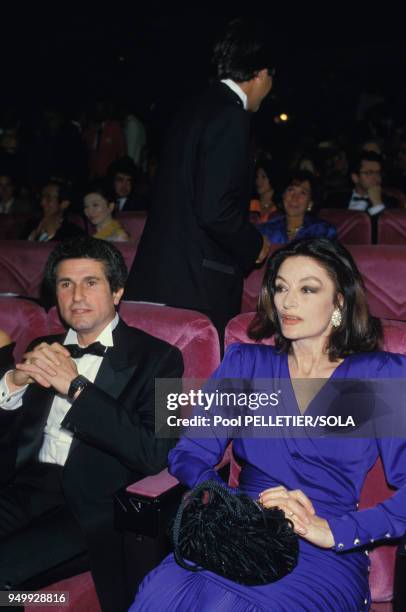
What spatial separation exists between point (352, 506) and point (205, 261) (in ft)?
3.25

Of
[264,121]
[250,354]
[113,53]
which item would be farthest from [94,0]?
[250,354]

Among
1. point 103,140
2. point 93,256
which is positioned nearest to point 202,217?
point 93,256

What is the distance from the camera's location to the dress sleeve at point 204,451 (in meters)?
1.81

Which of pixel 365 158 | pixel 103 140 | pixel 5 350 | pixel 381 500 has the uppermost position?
pixel 103 140

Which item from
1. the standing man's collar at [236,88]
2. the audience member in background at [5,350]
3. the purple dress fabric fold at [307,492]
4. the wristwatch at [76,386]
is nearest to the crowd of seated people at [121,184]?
the audience member in background at [5,350]

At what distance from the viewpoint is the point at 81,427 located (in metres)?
1.89

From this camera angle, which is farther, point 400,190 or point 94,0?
point 94,0

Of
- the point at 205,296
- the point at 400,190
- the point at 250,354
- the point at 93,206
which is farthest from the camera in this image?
the point at 400,190

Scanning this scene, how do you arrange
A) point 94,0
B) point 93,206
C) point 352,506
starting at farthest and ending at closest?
point 94,0
point 93,206
point 352,506

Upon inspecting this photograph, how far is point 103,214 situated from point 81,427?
2921 millimetres

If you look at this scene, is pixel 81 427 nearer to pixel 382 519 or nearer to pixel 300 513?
pixel 300 513

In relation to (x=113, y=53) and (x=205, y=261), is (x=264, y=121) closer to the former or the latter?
(x=113, y=53)

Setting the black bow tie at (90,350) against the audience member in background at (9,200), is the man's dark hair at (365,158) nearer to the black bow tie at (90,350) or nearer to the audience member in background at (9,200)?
the audience member in background at (9,200)

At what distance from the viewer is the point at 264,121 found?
9781 millimetres
